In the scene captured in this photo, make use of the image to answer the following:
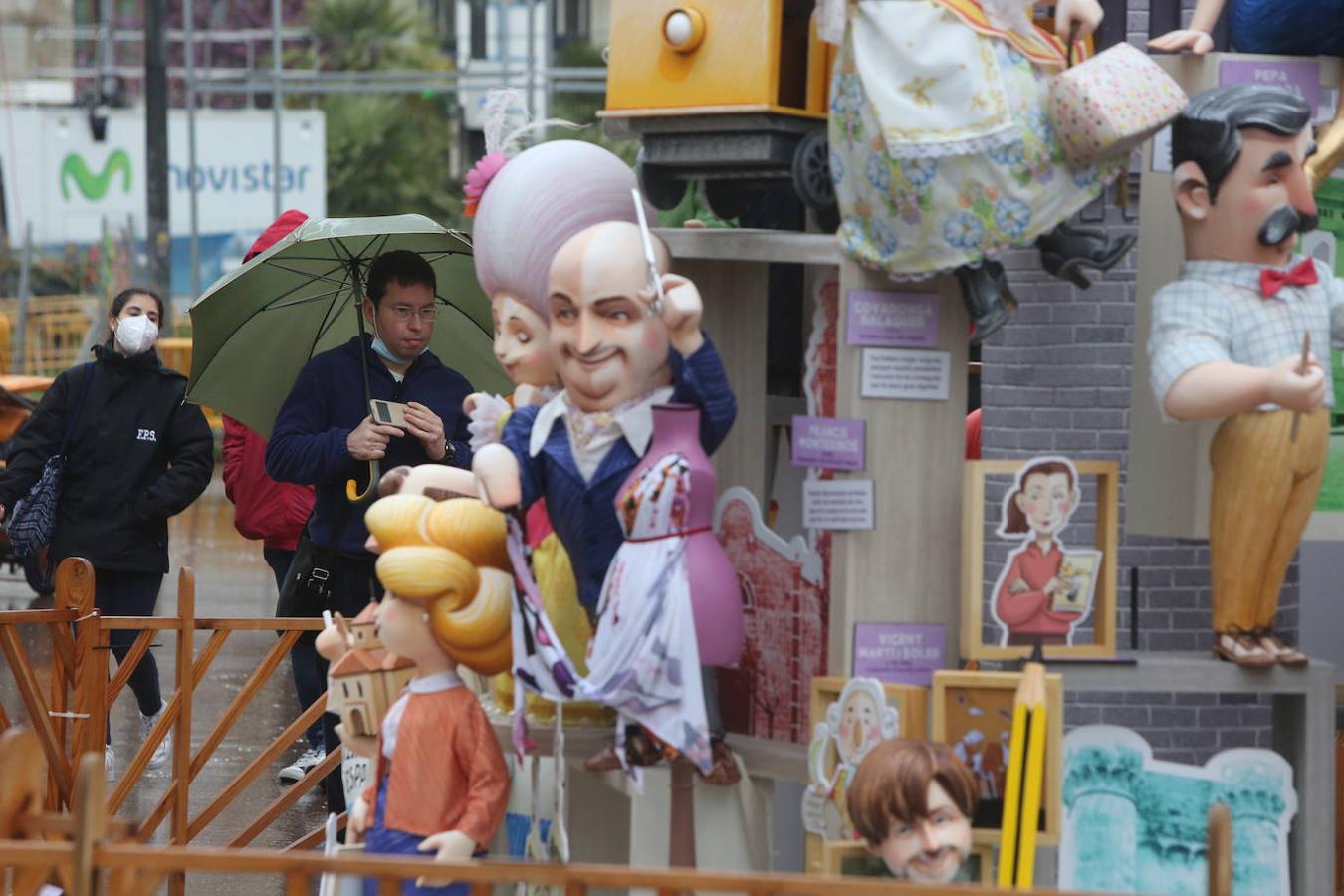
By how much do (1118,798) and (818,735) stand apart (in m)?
0.65

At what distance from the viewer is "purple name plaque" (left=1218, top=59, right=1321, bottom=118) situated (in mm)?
4539

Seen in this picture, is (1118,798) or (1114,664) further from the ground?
(1114,664)

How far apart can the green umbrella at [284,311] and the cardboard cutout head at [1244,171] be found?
274 cm

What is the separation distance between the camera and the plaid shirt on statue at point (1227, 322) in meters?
4.12

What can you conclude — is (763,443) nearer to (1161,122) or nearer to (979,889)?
(1161,122)

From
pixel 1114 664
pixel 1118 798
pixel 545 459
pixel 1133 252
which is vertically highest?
pixel 1133 252

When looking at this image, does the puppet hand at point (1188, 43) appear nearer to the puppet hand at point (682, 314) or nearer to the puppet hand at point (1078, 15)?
the puppet hand at point (1078, 15)

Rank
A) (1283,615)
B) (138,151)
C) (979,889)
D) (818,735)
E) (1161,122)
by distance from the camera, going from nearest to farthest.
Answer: (979,889) < (1161,122) < (818,735) < (1283,615) < (138,151)

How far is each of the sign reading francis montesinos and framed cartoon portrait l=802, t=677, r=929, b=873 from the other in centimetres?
2383

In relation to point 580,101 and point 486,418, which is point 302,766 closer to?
point 486,418

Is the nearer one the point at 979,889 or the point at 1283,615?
the point at 979,889

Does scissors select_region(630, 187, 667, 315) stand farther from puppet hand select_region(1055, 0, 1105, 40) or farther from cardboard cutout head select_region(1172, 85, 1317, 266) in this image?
cardboard cutout head select_region(1172, 85, 1317, 266)

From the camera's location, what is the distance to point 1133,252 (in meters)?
5.18

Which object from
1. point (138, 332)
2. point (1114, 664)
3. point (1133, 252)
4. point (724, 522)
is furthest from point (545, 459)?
point (138, 332)
